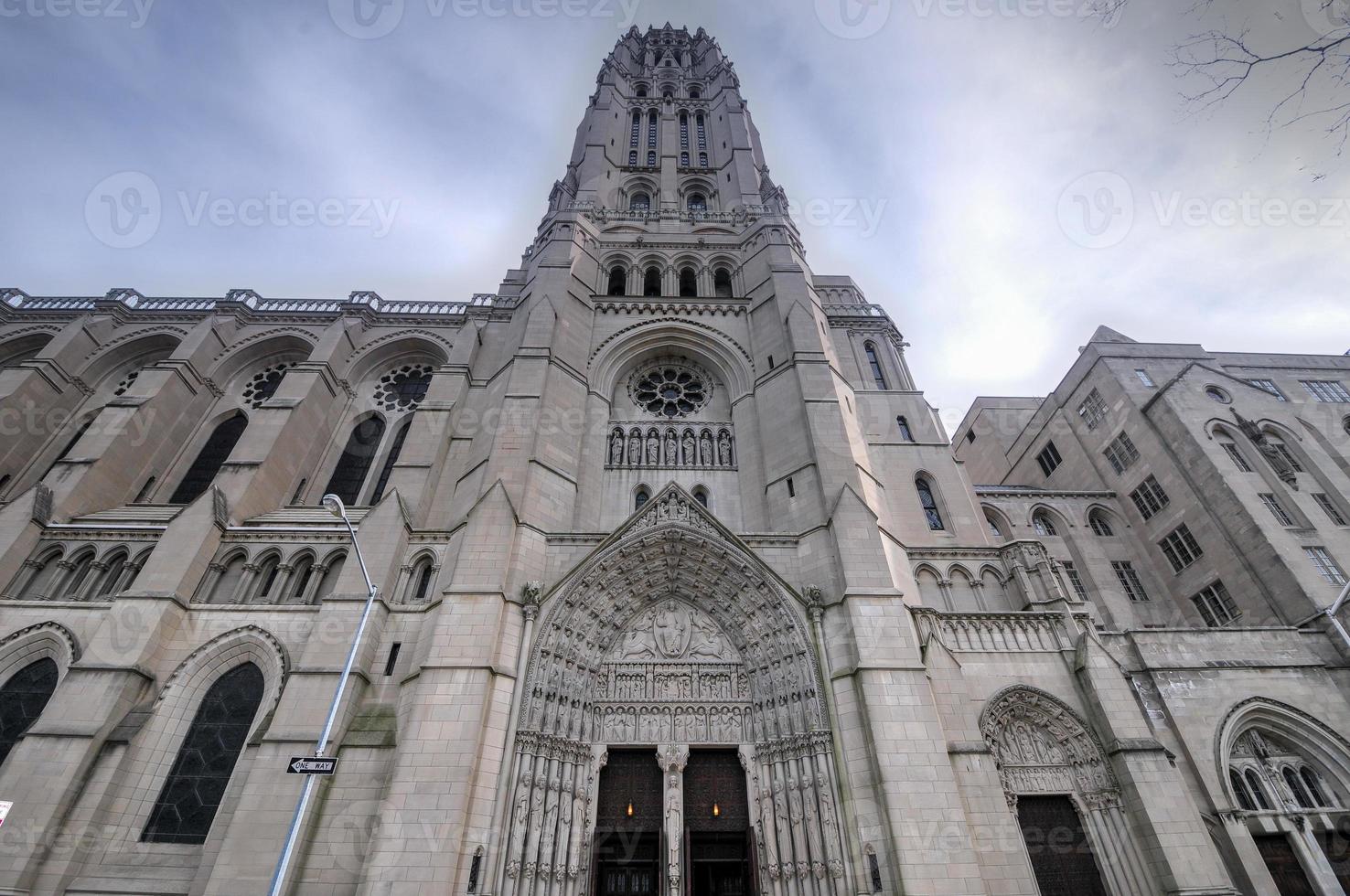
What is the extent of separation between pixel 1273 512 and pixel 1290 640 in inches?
248

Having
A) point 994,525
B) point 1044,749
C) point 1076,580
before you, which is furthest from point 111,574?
point 1076,580

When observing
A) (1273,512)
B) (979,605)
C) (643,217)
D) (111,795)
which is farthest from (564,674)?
(1273,512)

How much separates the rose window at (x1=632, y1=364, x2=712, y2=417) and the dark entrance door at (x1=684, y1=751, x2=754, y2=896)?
416 inches

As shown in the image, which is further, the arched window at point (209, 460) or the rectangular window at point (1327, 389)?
the rectangular window at point (1327, 389)

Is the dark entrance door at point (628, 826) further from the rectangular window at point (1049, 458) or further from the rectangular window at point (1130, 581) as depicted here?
the rectangular window at point (1049, 458)

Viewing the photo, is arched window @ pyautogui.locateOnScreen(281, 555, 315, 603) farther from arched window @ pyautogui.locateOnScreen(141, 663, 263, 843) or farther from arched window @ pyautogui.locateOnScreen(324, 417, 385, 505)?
arched window @ pyautogui.locateOnScreen(324, 417, 385, 505)

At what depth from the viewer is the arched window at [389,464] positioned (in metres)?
19.9

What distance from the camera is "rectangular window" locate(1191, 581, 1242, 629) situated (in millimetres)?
19297

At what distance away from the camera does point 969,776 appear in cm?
1177

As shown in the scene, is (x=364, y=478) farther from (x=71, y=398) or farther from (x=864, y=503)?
(x=864, y=503)

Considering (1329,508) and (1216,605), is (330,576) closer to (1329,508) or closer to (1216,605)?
(1216,605)

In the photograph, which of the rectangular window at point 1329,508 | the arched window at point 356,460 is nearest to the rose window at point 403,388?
the arched window at point 356,460

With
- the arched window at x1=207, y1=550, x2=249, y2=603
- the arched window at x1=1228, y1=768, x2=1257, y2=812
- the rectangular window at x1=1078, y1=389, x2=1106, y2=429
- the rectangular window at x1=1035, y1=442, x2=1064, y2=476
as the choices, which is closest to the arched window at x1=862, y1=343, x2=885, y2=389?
the rectangular window at x1=1078, y1=389, x2=1106, y2=429

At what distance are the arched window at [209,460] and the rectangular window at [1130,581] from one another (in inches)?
1239
